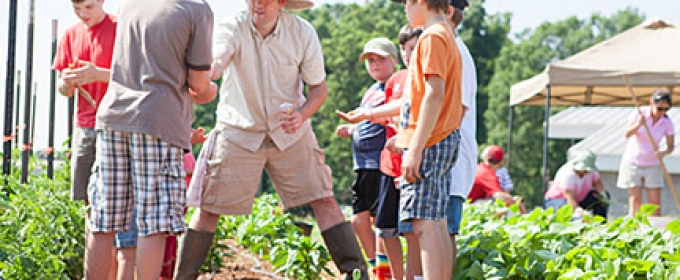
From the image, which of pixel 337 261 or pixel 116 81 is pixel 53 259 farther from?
pixel 337 261

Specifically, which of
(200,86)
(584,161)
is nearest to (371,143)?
(200,86)

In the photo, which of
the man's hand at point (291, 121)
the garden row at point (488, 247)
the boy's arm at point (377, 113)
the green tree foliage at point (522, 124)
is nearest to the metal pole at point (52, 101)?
the garden row at point (488, 247)

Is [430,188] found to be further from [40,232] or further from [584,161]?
[584,161]

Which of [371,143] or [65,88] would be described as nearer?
[65,88]

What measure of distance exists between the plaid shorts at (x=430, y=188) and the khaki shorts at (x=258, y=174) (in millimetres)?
917

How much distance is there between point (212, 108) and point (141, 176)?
161 feet

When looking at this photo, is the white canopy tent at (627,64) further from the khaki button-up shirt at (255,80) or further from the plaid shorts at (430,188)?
the plaid shorts at (430,188)

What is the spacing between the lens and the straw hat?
5.30 metres

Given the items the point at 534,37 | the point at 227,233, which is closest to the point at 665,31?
the point at 227,233

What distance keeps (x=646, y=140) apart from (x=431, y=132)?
666cm

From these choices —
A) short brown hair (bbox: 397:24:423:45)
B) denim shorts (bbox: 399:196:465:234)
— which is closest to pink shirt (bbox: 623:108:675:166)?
short brown hair (bbox: 397:24:423:45)

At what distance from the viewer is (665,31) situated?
12.0 meters

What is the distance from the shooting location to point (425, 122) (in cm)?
405

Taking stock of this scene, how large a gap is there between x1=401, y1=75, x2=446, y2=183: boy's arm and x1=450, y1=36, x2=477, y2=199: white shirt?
0.55m
